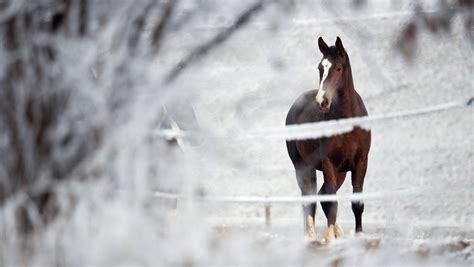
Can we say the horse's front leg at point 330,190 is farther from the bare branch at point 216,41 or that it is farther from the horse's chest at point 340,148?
the bare branch at point 216,41

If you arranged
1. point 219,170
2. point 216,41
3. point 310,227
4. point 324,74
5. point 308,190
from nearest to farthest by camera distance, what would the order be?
point 216,41
point 219,170
point 324,74
point 310,227
point 308,190

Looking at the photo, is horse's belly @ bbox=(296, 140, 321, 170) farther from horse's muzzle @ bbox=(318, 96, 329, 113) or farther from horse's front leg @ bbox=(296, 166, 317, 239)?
horse's muzzle @ bbox=(318, 96, 329, 113)

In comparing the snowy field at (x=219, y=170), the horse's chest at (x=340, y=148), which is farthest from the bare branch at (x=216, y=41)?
the horse's chest at (x=340, y=148)

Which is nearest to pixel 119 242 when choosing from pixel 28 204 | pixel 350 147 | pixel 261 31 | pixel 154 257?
pixel 154 257

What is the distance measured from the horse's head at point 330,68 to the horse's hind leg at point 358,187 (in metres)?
0.34

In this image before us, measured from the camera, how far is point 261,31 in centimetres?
224

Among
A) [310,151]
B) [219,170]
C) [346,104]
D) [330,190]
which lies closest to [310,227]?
[330,190]

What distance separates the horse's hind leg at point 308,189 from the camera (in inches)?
164

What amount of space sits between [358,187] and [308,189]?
0.47m

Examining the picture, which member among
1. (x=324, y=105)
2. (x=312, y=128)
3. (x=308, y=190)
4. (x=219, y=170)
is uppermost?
(x=324, y=105)

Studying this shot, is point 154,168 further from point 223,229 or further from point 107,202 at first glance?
point 223,229

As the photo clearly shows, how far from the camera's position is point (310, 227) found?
4137 mm

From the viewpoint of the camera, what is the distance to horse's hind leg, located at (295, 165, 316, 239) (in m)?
4.16

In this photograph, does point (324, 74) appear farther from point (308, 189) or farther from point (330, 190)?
point (308, 189)
